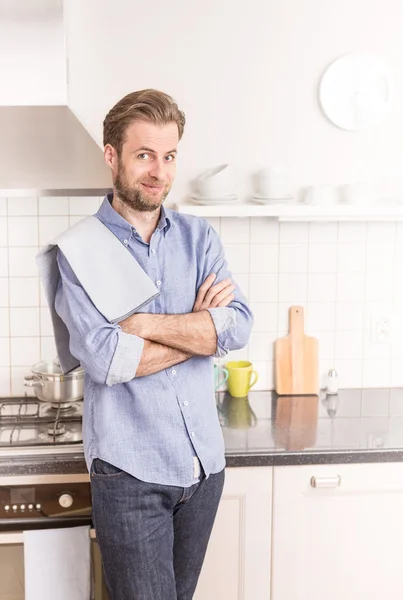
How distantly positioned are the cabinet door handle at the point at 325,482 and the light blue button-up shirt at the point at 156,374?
0.39 m

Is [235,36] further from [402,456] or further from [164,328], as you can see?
[402,456]

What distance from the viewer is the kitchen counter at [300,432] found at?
2240 mm

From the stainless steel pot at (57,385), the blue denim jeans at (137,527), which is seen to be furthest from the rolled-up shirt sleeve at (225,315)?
the stainless steel pot at (57,385)

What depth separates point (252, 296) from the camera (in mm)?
2859

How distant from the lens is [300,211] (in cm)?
260

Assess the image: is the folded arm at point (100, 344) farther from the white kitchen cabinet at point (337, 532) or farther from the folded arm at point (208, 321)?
the white kitchen cabinet at point (337, 532)

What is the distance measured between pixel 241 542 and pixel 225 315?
2.51ft

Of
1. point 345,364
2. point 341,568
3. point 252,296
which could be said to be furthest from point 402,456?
point 252,296

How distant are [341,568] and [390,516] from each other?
0.72ft

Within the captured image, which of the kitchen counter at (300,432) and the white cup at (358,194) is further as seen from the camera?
the white cup at (358,194)

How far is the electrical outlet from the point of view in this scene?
2.91 meters

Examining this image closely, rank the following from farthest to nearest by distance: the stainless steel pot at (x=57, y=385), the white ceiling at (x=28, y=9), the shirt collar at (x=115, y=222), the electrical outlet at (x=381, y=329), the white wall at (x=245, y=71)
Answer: the electrical outlet at (x=381, y=329) < the white wall at (x=245, y=71) < the stainless steel pot at (x=57, y=385) < the white ceiling at (x=28, y=9) < the shirt collar at (x=115, y=222)

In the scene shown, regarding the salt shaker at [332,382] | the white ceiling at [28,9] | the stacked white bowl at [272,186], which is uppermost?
the white ceiling at [28,9]

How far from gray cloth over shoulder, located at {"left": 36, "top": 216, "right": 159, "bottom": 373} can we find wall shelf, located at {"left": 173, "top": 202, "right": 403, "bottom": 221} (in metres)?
0.66
